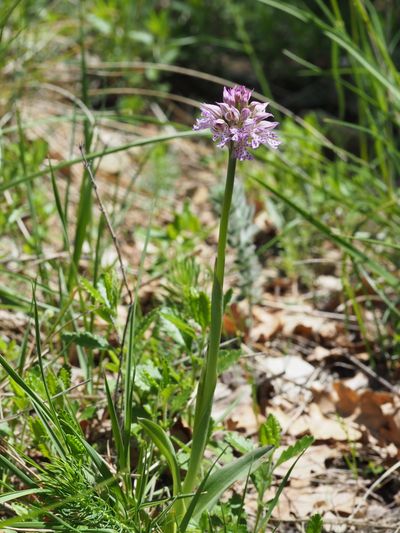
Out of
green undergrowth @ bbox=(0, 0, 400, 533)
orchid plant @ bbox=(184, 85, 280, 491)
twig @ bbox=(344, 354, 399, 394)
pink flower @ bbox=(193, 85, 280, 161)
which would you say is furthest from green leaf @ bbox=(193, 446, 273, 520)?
twig @ bbox=(344, 354, 399, 394)

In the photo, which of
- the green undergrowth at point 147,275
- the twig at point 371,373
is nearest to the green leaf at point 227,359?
the green undergrowth at point 147,275

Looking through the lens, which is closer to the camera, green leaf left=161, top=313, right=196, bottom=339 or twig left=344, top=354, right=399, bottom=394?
green leaf left=161, top=313, right=196, bottom=339

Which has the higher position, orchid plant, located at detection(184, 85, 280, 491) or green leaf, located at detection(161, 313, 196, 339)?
orchid plant, located at detection(184, 85, 280, 491)

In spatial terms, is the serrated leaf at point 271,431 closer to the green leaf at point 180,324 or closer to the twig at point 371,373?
the green leaf at point 180,324

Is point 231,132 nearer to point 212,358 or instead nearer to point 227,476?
point 212,358

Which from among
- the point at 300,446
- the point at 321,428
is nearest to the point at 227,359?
the point at 300,446

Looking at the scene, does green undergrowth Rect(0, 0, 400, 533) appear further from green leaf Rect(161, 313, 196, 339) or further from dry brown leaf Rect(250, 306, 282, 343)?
dry brown leaf Rect(250, 306, 282, 343)

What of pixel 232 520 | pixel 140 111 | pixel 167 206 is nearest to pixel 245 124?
pixel 232 520
